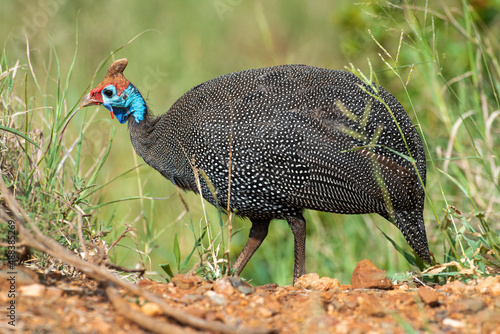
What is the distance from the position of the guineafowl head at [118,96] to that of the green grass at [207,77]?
0.19 meters

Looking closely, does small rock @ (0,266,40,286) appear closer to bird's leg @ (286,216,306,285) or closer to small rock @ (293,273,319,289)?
small rock @ (293,273,319,289)

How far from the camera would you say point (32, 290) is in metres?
2.38

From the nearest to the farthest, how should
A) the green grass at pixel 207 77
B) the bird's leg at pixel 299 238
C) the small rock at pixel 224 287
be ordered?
1. the small rock at pixel 224 287
2. the green grass at pixel 207 77
3. the bird's leg at pixel 299 238

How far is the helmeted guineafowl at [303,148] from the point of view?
347 centimetres

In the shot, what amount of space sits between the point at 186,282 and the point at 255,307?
436 millimetres

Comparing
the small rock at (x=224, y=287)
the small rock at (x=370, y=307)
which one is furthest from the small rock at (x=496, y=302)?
the small rock at (x=224, y=287)

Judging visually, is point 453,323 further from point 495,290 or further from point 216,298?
point 216,298

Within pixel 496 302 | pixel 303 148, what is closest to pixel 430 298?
pixel 496 302

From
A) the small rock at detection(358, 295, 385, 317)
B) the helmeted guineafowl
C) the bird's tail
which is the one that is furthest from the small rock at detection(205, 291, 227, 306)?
the bird's tail

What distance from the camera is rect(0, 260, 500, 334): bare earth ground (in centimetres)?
221

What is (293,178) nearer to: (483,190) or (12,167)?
(12,167)

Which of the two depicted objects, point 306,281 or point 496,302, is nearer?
point 496,302

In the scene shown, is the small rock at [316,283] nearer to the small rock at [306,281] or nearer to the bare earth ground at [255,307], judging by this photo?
the small rock at [306,281]

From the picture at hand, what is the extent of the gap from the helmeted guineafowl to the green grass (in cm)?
23
